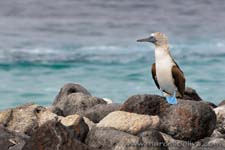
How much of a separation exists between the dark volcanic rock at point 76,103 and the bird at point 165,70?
8.37ft

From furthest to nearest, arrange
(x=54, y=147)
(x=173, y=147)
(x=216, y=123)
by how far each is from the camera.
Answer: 1. (x=216, y=123)
2. (x=173, y=147)
3. (x=54, y=147)

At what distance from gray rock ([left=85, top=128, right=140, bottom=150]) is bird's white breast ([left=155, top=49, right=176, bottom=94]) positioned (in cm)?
238

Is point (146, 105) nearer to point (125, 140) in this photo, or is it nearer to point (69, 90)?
point (125, 140)

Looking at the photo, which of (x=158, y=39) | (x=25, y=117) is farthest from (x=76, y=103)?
(x=158, y=39)

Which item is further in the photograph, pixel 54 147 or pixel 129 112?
pixel 129 112

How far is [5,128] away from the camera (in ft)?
70.2

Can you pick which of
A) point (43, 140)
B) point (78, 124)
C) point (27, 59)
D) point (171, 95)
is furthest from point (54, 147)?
point (27, 59)

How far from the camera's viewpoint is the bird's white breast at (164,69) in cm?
2184

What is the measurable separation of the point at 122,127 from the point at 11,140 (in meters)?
2.36

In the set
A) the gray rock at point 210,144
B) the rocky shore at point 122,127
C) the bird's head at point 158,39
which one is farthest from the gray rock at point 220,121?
the bird's head at point 158,39

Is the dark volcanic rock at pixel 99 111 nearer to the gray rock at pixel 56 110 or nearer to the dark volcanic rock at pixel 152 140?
the gray rock at pixel 56 110

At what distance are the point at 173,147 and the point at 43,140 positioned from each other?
9.66 feet

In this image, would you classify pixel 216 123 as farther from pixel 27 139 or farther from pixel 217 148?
pixel 27 139

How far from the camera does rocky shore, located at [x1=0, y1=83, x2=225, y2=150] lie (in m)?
19.4
